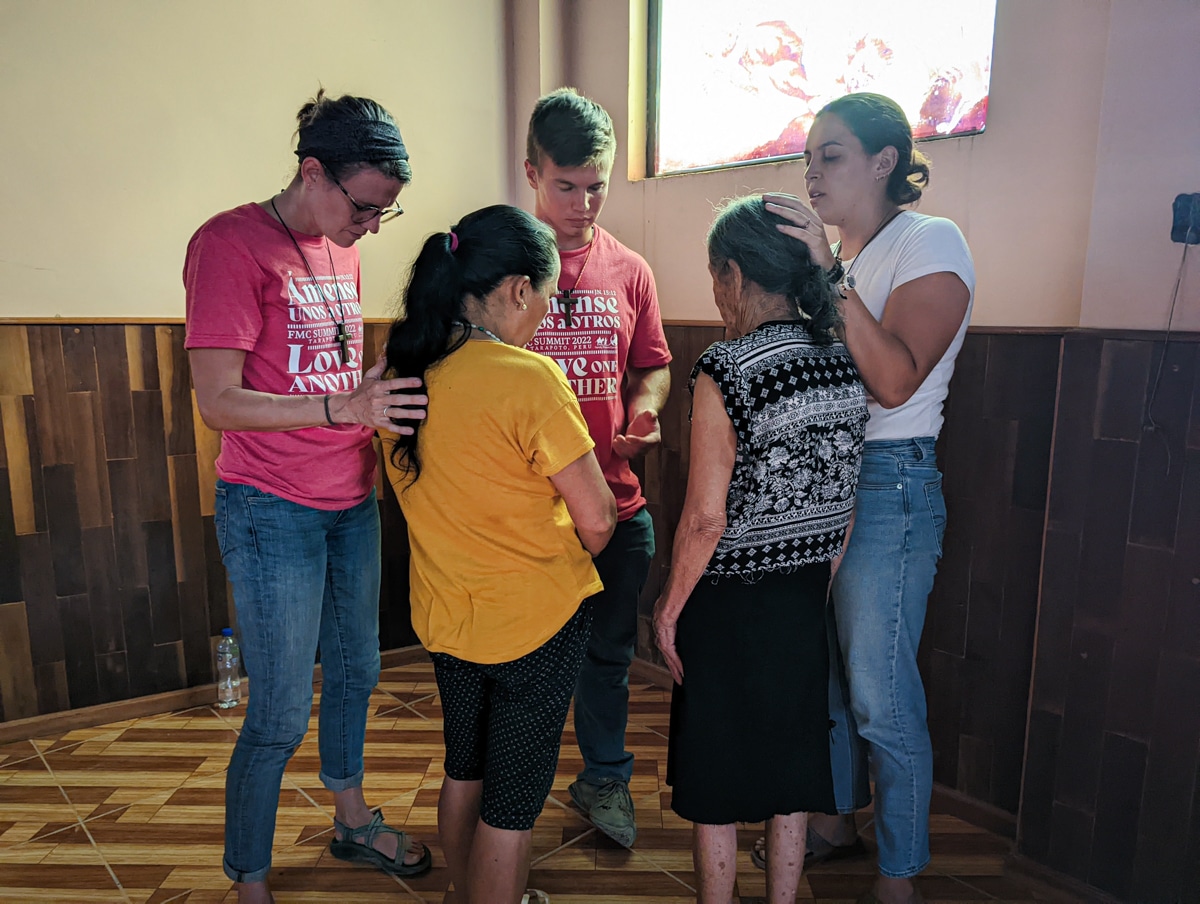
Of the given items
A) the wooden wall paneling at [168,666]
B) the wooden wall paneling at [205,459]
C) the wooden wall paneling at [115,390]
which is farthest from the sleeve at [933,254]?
the wooden wall paneling at [168,666]

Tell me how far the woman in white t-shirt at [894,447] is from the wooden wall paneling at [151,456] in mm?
2285

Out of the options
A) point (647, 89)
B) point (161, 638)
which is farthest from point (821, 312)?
point (161, 638)

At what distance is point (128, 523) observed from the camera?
9.11 feet

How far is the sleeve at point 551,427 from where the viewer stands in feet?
4.29

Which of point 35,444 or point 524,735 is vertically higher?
point 35,444

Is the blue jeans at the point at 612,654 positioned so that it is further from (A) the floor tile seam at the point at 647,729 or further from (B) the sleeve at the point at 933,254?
(B) the sleeve at the point at 933,254

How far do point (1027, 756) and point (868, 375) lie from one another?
3.59 ft

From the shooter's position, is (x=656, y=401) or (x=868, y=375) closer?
(x=868, y=375)

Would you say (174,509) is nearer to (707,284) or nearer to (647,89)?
(707,284)

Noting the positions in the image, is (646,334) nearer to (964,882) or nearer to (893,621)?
(893,621)

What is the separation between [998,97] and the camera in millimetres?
1997

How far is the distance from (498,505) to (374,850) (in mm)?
1187

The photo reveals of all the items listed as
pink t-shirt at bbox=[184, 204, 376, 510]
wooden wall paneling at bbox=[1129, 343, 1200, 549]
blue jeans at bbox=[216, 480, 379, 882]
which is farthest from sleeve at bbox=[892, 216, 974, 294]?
blue jeans at bbox=[216, 480, 379, 882]

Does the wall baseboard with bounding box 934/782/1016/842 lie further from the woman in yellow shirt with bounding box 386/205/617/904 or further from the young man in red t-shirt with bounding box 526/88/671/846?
the woman in yellow shirt with bounding box 386/205/617/904
